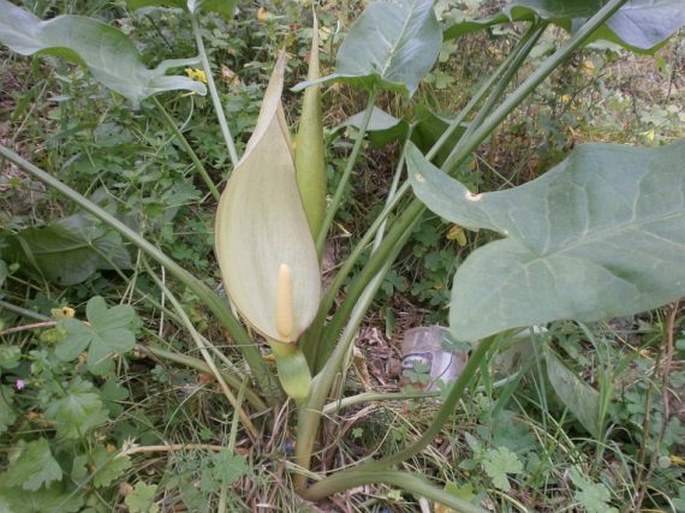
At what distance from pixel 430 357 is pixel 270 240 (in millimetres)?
444

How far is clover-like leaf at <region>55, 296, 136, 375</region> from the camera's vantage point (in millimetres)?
680

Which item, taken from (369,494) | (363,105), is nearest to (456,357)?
(369,494)

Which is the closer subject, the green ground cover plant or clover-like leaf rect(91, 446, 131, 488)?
the green ground cover plant

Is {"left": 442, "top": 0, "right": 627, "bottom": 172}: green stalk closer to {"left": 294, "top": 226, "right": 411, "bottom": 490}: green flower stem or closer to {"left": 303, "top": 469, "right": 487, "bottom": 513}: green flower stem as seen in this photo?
{"left": 294, "top": 226, "right": 411, "bottom": 490}: green flower stem

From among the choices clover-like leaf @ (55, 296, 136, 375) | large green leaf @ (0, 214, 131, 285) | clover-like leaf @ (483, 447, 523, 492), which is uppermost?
clover-like leaf @ (55, 296, 136, 375)

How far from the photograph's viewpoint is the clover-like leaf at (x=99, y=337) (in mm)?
680

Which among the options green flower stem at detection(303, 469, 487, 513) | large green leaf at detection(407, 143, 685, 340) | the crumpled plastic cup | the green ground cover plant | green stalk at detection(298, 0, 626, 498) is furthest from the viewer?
the crumpled plastic cup

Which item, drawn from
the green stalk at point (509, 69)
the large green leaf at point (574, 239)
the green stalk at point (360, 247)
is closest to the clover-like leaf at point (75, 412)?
the green stalk at point (360, 247)

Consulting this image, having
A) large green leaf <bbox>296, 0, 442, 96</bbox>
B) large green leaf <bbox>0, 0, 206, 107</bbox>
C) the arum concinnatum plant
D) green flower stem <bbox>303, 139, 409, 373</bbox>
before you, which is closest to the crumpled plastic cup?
green flower stem <bbox>303, 139, 409, 373</bbox>

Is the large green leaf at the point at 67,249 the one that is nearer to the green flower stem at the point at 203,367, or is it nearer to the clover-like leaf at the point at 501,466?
the green flower stem at the point at 203,367

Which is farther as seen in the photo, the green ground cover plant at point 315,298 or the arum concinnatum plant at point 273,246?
the arum concinnatum plant at point 273,246

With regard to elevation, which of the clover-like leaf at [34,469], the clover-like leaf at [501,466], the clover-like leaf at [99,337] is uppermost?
the clover-like leaf at [99,337]

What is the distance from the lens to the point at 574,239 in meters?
0.51

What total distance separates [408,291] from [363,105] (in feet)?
1.43
